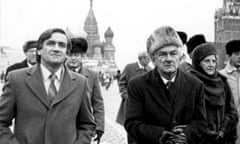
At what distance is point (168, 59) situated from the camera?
10.6 ft

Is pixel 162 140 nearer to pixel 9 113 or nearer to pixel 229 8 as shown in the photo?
pixel 9 113

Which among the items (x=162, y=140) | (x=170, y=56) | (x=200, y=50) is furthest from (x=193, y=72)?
(x=162, y=140)

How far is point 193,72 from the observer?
4.22 meters

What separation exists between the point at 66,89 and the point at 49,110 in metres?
0.24

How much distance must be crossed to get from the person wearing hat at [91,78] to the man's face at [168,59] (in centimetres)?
189

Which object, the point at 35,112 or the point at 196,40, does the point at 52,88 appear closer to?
the point at 35,112

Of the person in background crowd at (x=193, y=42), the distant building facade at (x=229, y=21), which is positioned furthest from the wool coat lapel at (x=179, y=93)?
the distant building facade at (x=229, y=21)

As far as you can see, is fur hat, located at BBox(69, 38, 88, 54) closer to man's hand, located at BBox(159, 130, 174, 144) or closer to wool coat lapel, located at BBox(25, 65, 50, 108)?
wool coat lapel, located at BBox(25, 65, 50, 108)

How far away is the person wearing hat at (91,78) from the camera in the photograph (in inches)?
196

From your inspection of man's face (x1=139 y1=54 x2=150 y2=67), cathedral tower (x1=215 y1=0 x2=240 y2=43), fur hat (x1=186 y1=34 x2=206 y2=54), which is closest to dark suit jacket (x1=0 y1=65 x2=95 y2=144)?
fur hat (x1=186 y1=34 x2=206 y2=54)

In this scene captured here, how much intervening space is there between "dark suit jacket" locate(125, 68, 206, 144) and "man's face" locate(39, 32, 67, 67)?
65cm

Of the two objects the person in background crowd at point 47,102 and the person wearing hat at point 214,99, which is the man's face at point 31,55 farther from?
the person wearing hat at point 214,99

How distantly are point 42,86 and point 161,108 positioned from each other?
39.1 inches

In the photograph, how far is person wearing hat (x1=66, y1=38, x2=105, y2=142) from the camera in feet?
16.3
